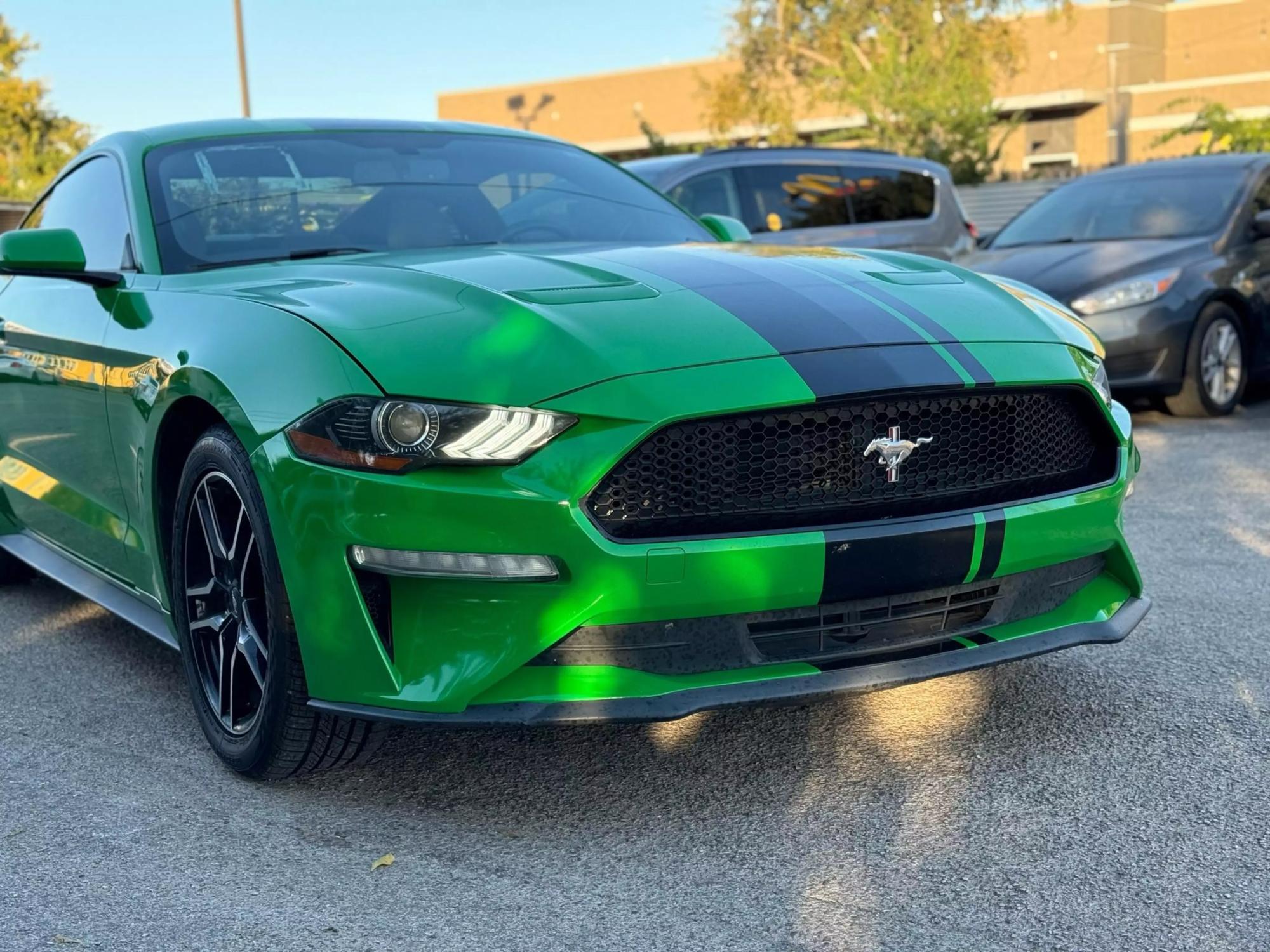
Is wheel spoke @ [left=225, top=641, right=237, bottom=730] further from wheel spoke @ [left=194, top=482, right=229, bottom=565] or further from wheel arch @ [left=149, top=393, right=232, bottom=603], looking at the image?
wheel arch @ [left=149, top=393, right=232, bottom=603]

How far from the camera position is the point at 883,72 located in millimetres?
28609

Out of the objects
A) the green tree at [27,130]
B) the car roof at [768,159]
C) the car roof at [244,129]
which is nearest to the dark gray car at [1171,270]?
the car roof at [768,159]

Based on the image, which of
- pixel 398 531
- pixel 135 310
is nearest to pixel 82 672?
pixel 135 310

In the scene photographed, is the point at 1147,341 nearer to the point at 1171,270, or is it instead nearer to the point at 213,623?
the point at 1171,270

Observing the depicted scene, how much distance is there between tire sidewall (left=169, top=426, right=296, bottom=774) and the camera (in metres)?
2.98

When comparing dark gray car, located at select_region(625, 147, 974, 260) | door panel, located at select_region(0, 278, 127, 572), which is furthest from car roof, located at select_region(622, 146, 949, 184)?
door panel, located at select_region(0, 278, 127, 572)

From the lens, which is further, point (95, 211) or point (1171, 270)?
point (1171, 270)

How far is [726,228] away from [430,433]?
2.28 meters

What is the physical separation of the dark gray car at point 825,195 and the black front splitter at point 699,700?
21.7 feet

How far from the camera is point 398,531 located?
2.76 metres

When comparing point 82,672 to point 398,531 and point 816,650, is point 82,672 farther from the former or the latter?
point 816,650

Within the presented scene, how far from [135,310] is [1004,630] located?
2.19 meters

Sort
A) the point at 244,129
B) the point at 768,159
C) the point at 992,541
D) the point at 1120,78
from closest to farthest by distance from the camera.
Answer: the point at 992,541 → the point at 244,129 → the point at 768,159 → the point at 1120,78

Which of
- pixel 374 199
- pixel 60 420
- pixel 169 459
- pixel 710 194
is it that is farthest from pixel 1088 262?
pixel 169 459
